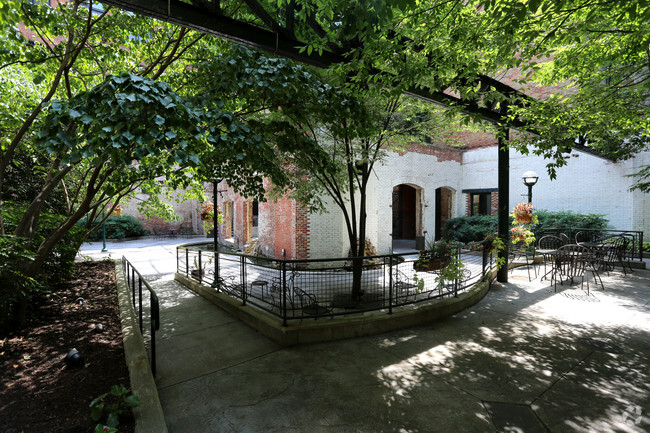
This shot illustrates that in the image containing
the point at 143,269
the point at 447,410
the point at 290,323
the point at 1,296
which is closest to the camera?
the point at 447,410

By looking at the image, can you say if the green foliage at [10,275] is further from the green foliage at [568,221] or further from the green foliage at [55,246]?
the green foliage at [568,221]

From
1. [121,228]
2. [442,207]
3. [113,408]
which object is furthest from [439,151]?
[121,228]

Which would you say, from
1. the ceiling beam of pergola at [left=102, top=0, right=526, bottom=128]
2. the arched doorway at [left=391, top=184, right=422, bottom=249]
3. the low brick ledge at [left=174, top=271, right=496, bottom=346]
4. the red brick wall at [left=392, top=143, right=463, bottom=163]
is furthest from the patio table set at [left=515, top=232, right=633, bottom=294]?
the arched doorway at [left=391, top=184, right=422, bottom=249]

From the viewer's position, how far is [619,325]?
173 inches

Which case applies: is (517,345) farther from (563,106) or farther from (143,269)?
(143,269)

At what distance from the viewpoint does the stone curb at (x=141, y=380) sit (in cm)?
220

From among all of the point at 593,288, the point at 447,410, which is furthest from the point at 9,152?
the point at 593,288

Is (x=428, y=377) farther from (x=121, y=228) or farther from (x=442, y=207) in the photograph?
(x=121, y=228)

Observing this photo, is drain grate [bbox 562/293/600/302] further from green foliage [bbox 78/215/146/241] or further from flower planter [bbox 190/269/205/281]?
green foliage [bbox 78/215/146/241]

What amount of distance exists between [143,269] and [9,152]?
7.54m

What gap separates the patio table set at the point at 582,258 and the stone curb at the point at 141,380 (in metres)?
7.23

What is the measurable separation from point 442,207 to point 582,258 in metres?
10.4

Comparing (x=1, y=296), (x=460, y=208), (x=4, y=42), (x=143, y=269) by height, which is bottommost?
(x=143, y=269)

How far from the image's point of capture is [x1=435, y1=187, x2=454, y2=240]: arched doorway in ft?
51.0
